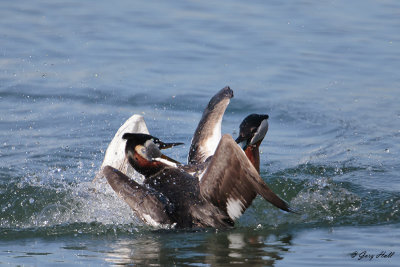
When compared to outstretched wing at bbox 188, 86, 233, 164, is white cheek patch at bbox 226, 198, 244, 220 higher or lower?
lower

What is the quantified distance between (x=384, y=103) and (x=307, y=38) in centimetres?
353

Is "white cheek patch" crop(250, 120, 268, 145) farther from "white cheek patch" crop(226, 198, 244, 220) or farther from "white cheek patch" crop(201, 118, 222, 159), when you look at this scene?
"white cheek patch" crop(226, 198, 244, 220)

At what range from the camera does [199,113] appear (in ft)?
40.4

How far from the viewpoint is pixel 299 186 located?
9.34m

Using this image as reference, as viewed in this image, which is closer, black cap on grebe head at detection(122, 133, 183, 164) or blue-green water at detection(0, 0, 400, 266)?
blue-green water at detection(0, 0, 400, 266)

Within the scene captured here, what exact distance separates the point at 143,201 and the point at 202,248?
1062 millimetres

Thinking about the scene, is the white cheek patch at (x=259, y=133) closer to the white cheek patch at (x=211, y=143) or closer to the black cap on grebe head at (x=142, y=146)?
the white cheek patch at (x=211, y=143)

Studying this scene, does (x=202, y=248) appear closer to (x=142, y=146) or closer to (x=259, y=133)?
(x=142, y=146)

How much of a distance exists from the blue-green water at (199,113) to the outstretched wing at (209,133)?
0.83 metres

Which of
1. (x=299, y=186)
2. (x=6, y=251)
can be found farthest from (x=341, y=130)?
(x=6, y=251)

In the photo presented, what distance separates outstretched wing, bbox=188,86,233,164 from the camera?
9.61m

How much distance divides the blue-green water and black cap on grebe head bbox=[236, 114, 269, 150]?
0.72m

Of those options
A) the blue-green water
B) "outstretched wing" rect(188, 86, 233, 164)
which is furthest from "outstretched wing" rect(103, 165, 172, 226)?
"outstretched wing" rect(188, 86, 233, 164)

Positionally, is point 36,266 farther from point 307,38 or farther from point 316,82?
point 307,38
